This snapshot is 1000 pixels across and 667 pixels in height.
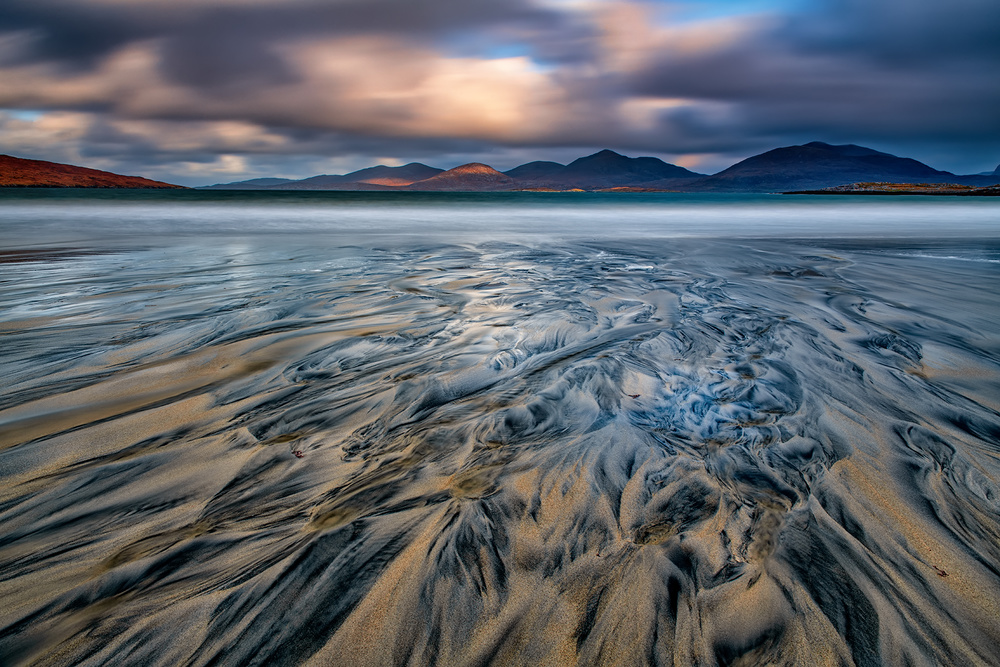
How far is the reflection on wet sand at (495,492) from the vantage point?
106 centimetres

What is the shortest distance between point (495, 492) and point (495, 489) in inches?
0.6

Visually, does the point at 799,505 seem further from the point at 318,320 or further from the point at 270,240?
the point at 270,240

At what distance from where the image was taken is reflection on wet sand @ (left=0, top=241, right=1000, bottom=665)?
106 centimetres

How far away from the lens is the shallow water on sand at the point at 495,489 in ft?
3.47

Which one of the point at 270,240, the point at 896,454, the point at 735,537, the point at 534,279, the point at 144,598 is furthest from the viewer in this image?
the point at 270,240

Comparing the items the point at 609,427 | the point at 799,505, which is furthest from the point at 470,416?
the point at 799,505

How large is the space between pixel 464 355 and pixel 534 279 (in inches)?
110

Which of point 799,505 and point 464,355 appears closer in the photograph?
point 799,505

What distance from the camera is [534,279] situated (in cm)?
542

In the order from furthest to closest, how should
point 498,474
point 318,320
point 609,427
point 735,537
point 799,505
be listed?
point 318,320 < point 609,427 < point 498,474 < point 799,505 < point 735,537

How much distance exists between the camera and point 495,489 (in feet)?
5.16

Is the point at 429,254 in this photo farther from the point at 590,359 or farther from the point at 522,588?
the point at 522,588

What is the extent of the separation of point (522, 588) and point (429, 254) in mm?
6780

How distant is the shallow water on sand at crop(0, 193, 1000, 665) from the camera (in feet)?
3.47
